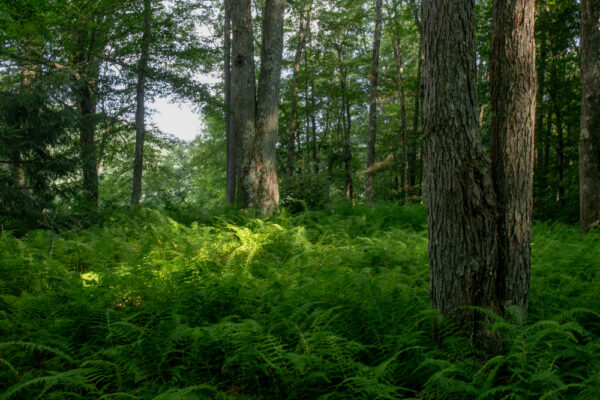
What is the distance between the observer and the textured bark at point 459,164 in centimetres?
255

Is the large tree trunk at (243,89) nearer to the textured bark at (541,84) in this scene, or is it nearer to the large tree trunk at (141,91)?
the large tree trunk at (141,91)

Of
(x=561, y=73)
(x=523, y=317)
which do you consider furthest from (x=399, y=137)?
(x=523, y=317)

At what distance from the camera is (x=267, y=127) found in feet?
25.5

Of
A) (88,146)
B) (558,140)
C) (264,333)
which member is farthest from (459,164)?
(558,140)

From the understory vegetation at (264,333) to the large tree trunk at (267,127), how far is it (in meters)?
3.19

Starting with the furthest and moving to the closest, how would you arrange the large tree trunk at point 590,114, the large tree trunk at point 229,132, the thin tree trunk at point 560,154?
1. the large tree trunk at point 229,132
2. the thin tree trunk at point 560,154
3. the large tree trunk at point 590,114

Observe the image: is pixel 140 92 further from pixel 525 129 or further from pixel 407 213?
pixel 525 129

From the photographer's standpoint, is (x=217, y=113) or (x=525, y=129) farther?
(x=217, y=113)

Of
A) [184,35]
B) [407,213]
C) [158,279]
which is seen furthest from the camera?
[184,35]

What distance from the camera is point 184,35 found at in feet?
44.5

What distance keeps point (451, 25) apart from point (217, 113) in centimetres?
1146

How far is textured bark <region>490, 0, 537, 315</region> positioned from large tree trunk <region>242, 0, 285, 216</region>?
5.35 m

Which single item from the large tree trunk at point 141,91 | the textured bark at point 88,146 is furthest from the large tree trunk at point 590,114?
the large tree trunk at point 141,91

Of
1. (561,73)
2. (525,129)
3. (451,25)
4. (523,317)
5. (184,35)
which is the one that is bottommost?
(523,317)
